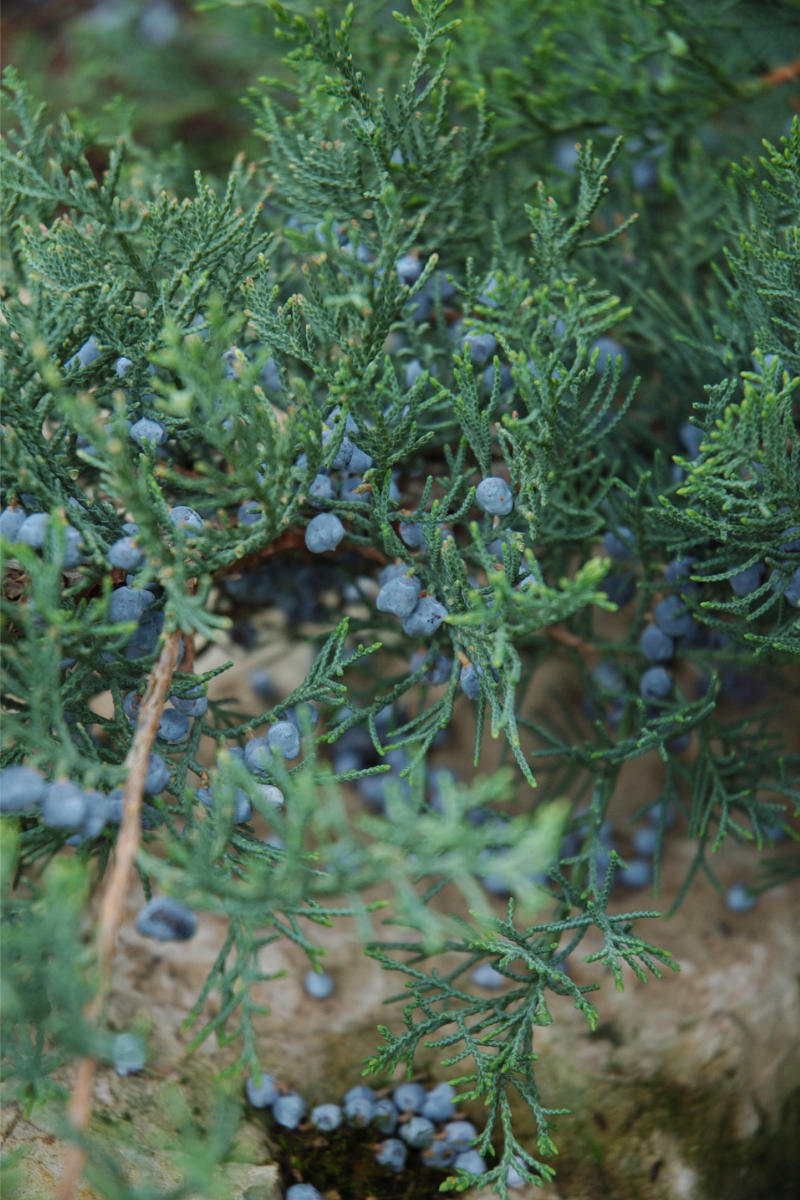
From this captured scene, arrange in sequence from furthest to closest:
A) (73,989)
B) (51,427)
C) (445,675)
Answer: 1. (51,427)
2. (445,675)
3. (73,989)

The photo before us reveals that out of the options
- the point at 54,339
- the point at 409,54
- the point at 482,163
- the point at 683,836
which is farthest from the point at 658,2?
the point at 683,836

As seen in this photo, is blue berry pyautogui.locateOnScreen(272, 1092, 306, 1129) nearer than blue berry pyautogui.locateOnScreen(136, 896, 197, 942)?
No

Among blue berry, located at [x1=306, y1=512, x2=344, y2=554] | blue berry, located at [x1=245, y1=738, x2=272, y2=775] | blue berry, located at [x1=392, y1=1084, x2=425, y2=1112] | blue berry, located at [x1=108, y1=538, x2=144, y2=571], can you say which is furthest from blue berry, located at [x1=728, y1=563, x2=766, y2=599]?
blue berry, located at [x1=392, y1=1084, x2=425, y2=1112]

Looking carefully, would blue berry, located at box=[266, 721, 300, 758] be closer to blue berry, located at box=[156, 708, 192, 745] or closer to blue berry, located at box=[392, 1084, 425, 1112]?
blue berry, located at box=[156, 708, 192, 745]

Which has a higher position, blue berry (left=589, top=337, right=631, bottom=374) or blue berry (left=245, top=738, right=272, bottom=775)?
blue berry (left=589, top=337, right=631, bottom=374)

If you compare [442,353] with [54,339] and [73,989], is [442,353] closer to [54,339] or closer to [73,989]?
[54,339]

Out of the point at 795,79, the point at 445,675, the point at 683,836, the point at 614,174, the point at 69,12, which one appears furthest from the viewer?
the point at 69,12
